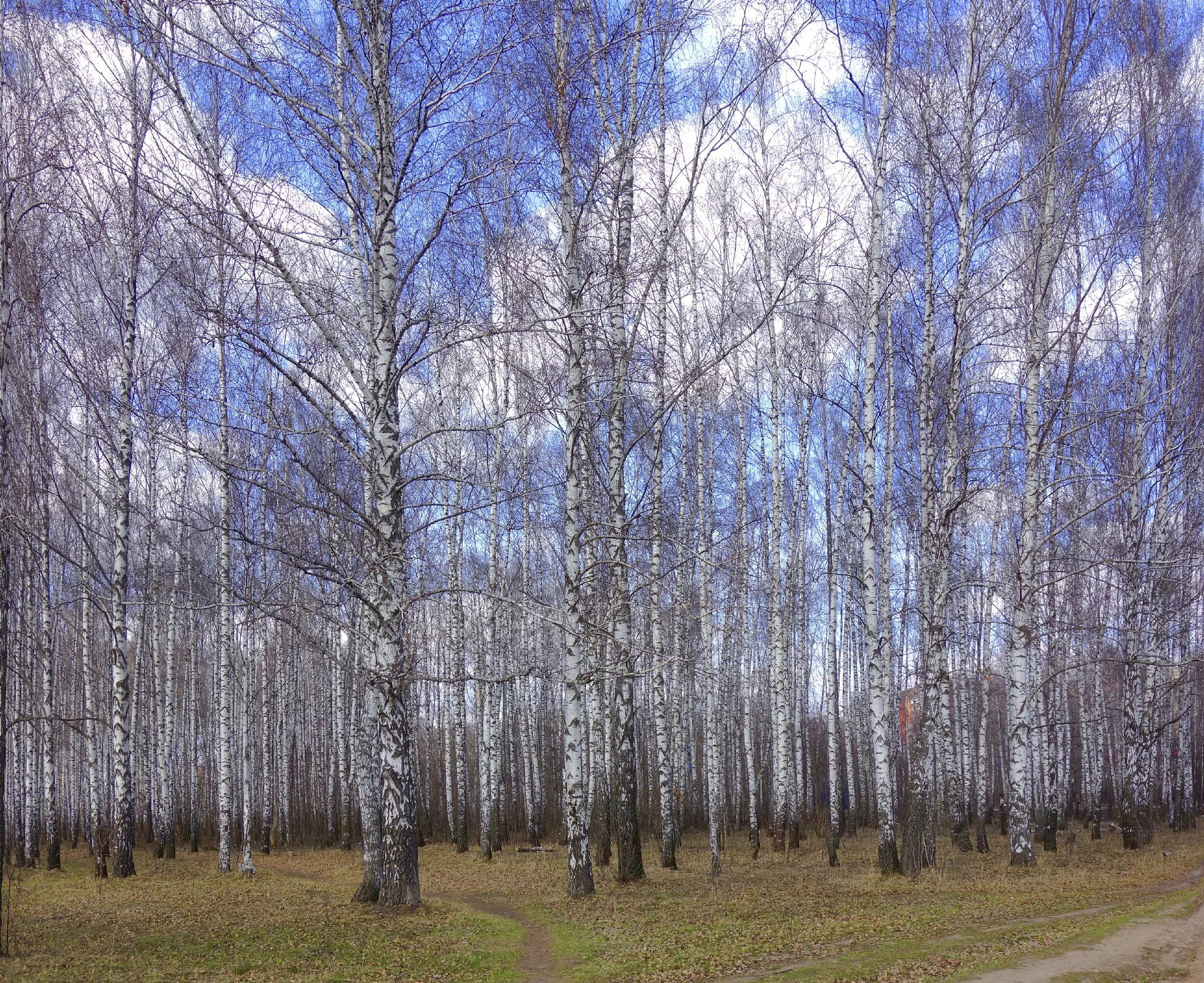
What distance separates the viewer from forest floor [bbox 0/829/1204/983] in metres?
7.81

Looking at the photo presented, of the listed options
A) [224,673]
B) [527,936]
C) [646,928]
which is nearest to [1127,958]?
[646,928]

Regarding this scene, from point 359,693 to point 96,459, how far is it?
373 inches

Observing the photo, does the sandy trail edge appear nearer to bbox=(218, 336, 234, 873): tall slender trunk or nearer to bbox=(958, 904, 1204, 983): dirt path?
bbox=(218, 336, 234, 873): tall slender trunk

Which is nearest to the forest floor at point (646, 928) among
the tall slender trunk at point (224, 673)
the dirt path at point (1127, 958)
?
the dirt path at point (1127, 958)

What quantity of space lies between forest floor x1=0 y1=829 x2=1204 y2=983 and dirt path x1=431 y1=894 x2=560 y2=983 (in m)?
0.04

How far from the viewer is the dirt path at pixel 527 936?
796 centimetres

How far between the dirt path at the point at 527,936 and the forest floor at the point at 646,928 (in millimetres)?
36

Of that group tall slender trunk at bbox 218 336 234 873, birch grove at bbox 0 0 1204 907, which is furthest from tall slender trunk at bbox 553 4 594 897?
tall slender trunk at bbox 218 336 234 873

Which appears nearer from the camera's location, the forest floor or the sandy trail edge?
the forest floor

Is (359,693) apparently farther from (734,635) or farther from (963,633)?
(963,633)

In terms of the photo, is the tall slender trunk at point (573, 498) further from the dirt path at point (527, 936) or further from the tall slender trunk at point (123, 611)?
the tall slender trunk at point (123, 611)

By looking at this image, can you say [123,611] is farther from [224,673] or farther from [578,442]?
[578,442]

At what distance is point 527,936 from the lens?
9648 millimetres

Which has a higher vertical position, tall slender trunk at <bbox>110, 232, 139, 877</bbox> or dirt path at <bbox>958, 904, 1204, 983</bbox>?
tall slender trunk at <bbox>110, 232, 139, 877</bbox>
